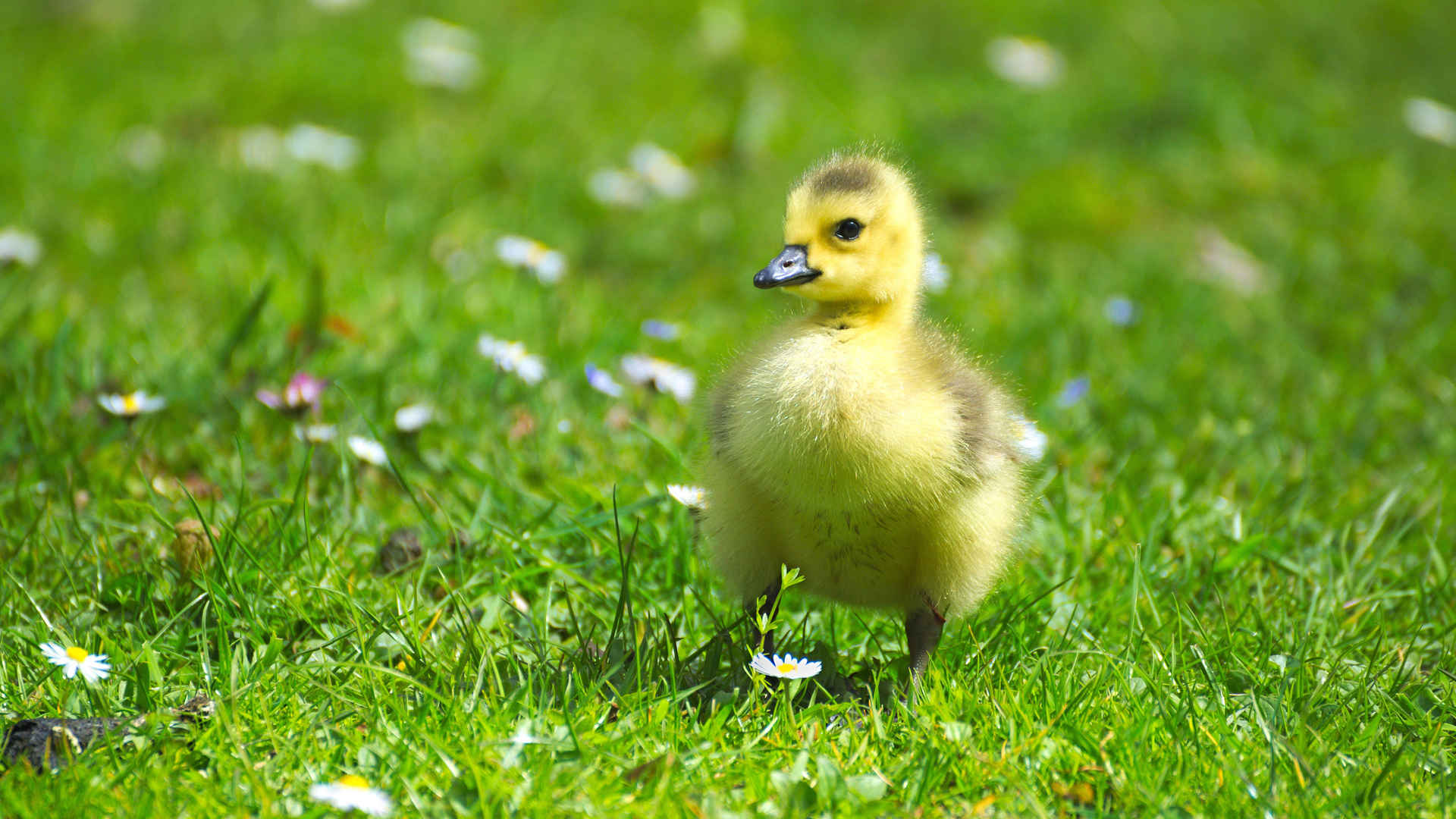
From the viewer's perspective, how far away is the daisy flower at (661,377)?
13.5ft

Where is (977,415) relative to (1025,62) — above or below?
below

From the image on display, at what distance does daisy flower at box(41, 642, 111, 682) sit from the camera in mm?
2699

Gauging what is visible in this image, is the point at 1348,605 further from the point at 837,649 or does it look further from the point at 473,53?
the point at 473,53

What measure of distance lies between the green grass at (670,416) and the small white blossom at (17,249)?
14 cm

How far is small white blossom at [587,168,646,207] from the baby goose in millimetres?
3336

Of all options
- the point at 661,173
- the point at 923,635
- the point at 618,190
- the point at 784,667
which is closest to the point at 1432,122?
the point at 661,173

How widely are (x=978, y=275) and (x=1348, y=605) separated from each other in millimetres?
2913

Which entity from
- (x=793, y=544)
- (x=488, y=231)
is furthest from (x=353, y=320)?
(x=793, y=544)

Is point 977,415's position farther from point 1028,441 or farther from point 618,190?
point 618,190

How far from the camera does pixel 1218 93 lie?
775 centimetres

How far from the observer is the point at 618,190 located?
248 inches

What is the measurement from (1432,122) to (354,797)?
7.31 m

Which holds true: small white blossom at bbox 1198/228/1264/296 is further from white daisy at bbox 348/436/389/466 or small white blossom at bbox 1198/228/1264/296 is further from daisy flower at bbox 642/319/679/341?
white daisy at bbox 348/436/389/466

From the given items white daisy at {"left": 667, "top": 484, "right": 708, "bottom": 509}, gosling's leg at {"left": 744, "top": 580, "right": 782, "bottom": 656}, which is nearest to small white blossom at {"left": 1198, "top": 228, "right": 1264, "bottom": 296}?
white daisy at {"left": 667, "top": 484, "right": 708, "bottom": 509}
